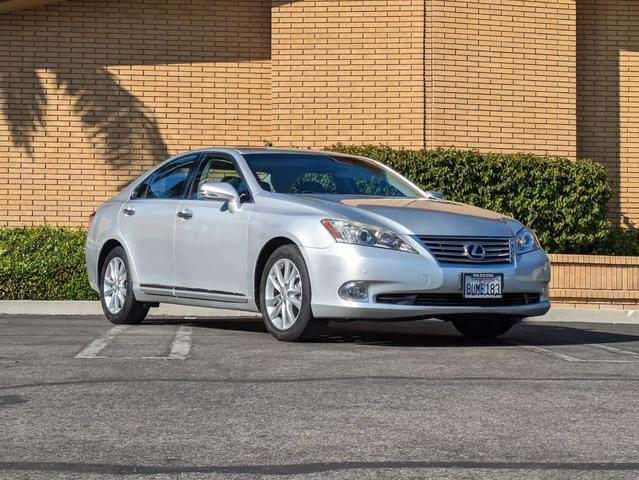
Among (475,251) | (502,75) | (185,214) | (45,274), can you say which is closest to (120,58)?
(45,274)

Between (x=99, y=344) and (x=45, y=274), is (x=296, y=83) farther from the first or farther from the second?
(x=99, y=344)

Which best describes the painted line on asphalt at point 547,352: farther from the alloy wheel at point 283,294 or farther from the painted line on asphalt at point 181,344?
the painted line on asphalt at point 181,344

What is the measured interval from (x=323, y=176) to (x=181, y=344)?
6.58 ft

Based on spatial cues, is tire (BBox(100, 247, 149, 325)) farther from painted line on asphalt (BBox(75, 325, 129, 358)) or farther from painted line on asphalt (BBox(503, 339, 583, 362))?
painted line on asphalt (BBox(503, 339, 583, 362))

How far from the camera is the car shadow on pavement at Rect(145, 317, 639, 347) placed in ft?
34.5

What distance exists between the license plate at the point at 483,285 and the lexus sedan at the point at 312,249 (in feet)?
0.03

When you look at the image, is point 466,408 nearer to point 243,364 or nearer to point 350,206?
point 243,364

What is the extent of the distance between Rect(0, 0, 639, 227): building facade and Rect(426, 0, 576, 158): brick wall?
19mm

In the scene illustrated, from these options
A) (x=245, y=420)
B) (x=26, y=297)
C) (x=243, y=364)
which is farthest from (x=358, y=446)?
(x=26, y=297)

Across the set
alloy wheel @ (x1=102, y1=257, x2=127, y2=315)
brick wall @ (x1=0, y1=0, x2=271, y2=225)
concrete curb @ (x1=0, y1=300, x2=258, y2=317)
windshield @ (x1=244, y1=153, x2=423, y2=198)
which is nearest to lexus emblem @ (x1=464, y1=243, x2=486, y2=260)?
windshield @ (x1=244, y1=153, x2=423, y2=198)

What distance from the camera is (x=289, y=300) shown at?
9930 millimetres

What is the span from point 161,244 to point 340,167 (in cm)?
165

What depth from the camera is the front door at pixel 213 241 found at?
10578 mm

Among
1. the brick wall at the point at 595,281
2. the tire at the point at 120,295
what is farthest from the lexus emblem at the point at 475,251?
the brick wall at the point at 595,281
